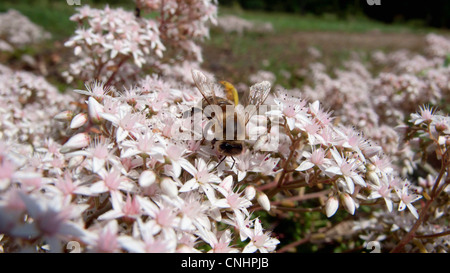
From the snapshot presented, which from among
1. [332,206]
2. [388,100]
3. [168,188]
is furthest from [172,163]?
[388,100]

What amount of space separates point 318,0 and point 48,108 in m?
44.7

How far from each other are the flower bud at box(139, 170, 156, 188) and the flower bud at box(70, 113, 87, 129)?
0.64 m

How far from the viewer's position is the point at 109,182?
5.46 feet

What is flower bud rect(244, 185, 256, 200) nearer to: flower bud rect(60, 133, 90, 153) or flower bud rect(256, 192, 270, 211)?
flower bud rect(256, 192, 270, 211)

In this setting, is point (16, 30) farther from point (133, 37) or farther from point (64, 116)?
point (64, 116)

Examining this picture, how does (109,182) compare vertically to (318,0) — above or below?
below

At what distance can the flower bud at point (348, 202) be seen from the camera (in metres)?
2.04

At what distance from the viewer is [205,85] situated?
2.27 m

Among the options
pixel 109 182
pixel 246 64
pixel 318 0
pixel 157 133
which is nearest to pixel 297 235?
pixel 157 133

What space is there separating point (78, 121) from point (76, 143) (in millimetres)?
187

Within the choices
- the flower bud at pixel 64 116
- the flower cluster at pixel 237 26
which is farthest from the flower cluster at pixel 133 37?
the flower cluster at pixel 237 26
